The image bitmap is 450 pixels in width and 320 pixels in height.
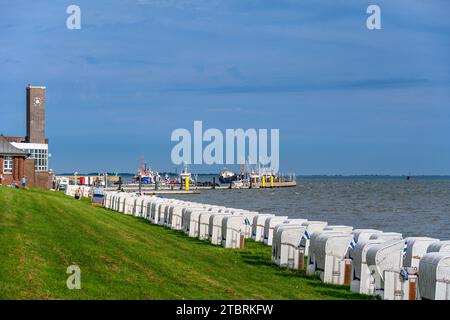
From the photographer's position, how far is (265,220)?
116 feet

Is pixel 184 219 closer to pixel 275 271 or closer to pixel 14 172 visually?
pixel 275 271

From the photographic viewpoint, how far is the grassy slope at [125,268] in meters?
15.5

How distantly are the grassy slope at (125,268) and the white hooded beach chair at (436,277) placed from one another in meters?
2.44

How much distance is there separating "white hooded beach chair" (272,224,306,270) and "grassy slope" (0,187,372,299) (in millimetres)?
445

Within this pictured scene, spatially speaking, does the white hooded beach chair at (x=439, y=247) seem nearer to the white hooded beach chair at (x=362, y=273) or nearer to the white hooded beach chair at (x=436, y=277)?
the white hooded beach chair at (x=362, y=273)

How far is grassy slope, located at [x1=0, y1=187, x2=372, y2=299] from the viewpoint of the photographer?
1546cm

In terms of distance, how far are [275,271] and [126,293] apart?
338 inches

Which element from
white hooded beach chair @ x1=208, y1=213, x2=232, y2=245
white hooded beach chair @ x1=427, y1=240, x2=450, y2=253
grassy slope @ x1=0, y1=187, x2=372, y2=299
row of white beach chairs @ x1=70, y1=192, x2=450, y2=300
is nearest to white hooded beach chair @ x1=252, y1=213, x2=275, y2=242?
white hooded beach chair @ x1=208, y1=213, x2=232, y2=245

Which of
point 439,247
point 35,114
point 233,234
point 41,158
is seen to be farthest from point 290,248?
point 35,114

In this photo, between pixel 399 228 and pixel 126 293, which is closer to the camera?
pixel 126 293

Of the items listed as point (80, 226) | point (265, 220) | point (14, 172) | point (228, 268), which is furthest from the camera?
point (14, 172)

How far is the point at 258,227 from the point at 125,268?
17118mm

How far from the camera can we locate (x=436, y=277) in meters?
16.3

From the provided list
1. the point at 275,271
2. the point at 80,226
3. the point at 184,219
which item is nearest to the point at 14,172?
the point at 184,219
